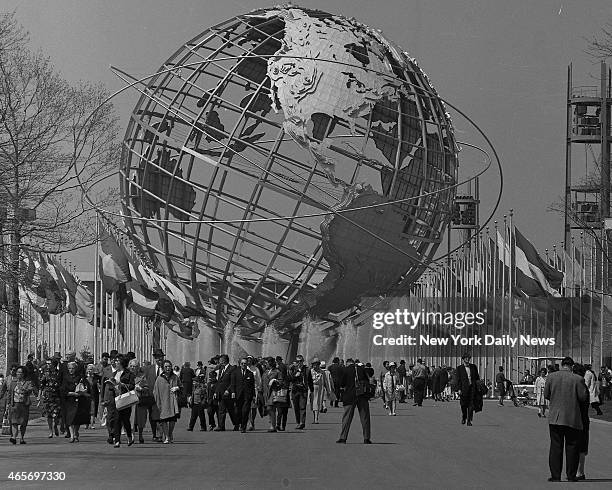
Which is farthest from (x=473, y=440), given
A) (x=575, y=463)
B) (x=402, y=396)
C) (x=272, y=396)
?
(x=402, y=396)

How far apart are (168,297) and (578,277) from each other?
50.6 ft

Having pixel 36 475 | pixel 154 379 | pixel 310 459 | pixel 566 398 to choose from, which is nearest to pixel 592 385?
pixel 154 379

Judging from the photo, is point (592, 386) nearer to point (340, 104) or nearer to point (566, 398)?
point (340, 104)

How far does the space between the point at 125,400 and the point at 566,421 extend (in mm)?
7647

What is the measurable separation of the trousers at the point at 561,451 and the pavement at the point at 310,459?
201 millimetres

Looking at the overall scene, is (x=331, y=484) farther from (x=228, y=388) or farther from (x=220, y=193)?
(x=220, y=193)

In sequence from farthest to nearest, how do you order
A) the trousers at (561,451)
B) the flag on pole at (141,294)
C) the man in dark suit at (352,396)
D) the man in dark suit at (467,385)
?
the flag on pole at (141,294), the man in dark suit at (467,385), the man in dark suit at (352,396), the trousers at (561,451)

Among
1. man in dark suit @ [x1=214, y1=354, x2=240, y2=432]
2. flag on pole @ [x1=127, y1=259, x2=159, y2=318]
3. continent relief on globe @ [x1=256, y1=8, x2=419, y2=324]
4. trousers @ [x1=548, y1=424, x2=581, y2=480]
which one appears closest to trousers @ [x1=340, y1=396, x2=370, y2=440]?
man in dark suit @ [x1=214, y1=354, x2=240, y2=432]

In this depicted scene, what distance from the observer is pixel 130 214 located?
42031 millimetres

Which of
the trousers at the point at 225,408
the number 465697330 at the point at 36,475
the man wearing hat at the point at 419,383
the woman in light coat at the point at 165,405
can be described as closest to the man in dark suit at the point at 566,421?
the number 465697330 at the point at 36,475

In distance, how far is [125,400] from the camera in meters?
20.7

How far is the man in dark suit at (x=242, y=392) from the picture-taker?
24.7 m

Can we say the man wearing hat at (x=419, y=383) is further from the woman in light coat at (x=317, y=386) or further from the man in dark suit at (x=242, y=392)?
the man in dark suit at (x=242, y=392)

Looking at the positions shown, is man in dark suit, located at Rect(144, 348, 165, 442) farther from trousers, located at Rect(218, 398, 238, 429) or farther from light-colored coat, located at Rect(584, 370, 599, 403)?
light-colored coat, located at Rect(584, 370, 599, 403)
